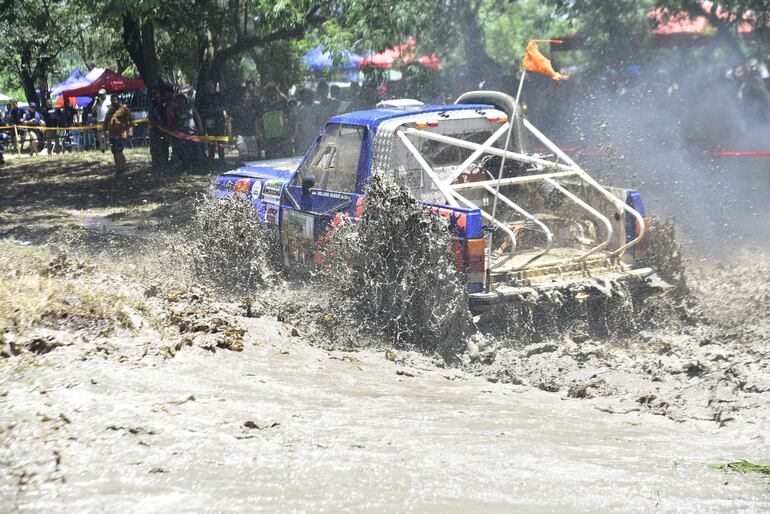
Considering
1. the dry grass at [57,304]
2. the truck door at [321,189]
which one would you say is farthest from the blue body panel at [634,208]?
the dry grass at [57,304]

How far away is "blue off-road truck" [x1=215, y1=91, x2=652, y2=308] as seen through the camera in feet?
22.2

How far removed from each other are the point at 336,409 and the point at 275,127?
54.2ft

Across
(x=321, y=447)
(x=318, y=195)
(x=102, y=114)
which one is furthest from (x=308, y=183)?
(x=102, y=114)

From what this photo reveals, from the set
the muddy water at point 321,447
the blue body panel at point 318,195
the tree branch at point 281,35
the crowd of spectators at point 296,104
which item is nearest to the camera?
the muddy water at point 321,447

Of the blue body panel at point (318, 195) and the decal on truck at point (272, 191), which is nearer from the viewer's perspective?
the blue body panel at point (318, 195)

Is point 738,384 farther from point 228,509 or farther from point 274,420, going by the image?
point 228,509

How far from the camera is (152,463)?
372 cm

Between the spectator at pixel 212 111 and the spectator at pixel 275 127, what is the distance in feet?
3.21

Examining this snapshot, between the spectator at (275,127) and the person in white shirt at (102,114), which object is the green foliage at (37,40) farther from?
the spectator at (275,127)

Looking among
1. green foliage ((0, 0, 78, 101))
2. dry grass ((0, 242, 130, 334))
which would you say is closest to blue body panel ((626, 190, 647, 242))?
dry grass ((0, 242, 130, 334))

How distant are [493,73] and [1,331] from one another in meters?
15.9

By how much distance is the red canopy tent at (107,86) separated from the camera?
90.2 ft

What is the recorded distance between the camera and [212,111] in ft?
65.0

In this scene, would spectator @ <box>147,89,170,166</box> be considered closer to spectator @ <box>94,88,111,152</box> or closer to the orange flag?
spectator @ <box>94,88,111,152</box>
